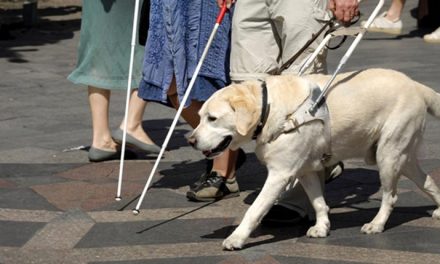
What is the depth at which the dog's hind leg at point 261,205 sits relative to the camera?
211 inches

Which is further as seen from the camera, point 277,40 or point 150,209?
point 150,209

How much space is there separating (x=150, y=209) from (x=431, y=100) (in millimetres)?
1757

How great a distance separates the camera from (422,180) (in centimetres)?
588

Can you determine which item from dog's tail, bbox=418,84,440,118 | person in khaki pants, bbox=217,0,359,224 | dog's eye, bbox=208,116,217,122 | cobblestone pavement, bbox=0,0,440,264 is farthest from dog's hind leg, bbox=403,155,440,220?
dog's eye, bbox=208,116,217,122

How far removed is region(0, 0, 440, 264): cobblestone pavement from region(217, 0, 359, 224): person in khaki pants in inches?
5.2

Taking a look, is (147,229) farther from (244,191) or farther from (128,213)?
(244,191)

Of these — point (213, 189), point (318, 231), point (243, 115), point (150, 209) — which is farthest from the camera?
point (213, 189)

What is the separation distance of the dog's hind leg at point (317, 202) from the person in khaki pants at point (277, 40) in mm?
239

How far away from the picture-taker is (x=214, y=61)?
21.3ft

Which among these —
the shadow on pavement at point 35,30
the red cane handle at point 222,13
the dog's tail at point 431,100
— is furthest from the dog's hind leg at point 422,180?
the shadow on pavement at point 35,30

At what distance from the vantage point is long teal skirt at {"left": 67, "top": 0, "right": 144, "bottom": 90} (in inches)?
299

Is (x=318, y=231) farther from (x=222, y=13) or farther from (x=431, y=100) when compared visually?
(x=222, y=13)

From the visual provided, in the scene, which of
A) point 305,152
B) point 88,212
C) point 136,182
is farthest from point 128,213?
point 305,152

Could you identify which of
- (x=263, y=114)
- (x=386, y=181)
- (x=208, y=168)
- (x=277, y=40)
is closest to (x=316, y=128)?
(x=263, y=114)
